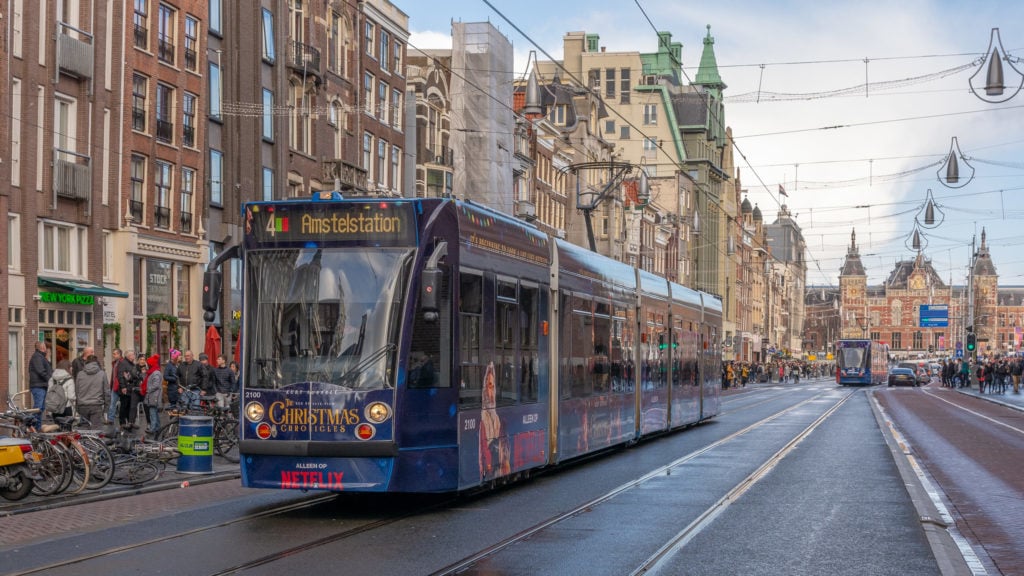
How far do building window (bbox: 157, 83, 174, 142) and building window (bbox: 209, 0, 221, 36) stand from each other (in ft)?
11.2

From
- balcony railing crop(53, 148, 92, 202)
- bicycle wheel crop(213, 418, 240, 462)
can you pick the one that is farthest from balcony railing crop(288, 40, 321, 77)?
bicycle wheel crop(213, 418, 240, 462)

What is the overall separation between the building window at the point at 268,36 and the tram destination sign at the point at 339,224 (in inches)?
1207

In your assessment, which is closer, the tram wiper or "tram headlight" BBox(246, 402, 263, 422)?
the tram wiper

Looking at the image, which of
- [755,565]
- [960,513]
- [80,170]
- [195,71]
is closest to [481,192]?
[195,71]

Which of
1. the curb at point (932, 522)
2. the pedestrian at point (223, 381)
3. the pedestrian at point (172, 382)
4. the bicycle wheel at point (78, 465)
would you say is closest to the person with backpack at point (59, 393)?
the bicycle wheel at point (78, 465)

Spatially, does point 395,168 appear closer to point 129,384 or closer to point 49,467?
point 129,384

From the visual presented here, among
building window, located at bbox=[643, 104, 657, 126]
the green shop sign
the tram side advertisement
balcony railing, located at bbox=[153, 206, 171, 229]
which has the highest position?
building window, located at bbox=[643, 104, 657, 126]

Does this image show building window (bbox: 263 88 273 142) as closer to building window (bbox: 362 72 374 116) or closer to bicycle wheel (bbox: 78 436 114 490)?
building window (bbox: 362 72 374 116)

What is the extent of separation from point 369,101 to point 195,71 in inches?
463

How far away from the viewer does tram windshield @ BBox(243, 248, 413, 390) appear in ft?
43.2

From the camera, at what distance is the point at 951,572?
1052 centimetres

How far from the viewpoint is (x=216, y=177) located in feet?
135

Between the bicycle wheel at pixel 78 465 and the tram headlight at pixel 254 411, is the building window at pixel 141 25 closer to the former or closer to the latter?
the bicycle wheel at pixel 78 465

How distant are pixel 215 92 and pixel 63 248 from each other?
9.05 m
